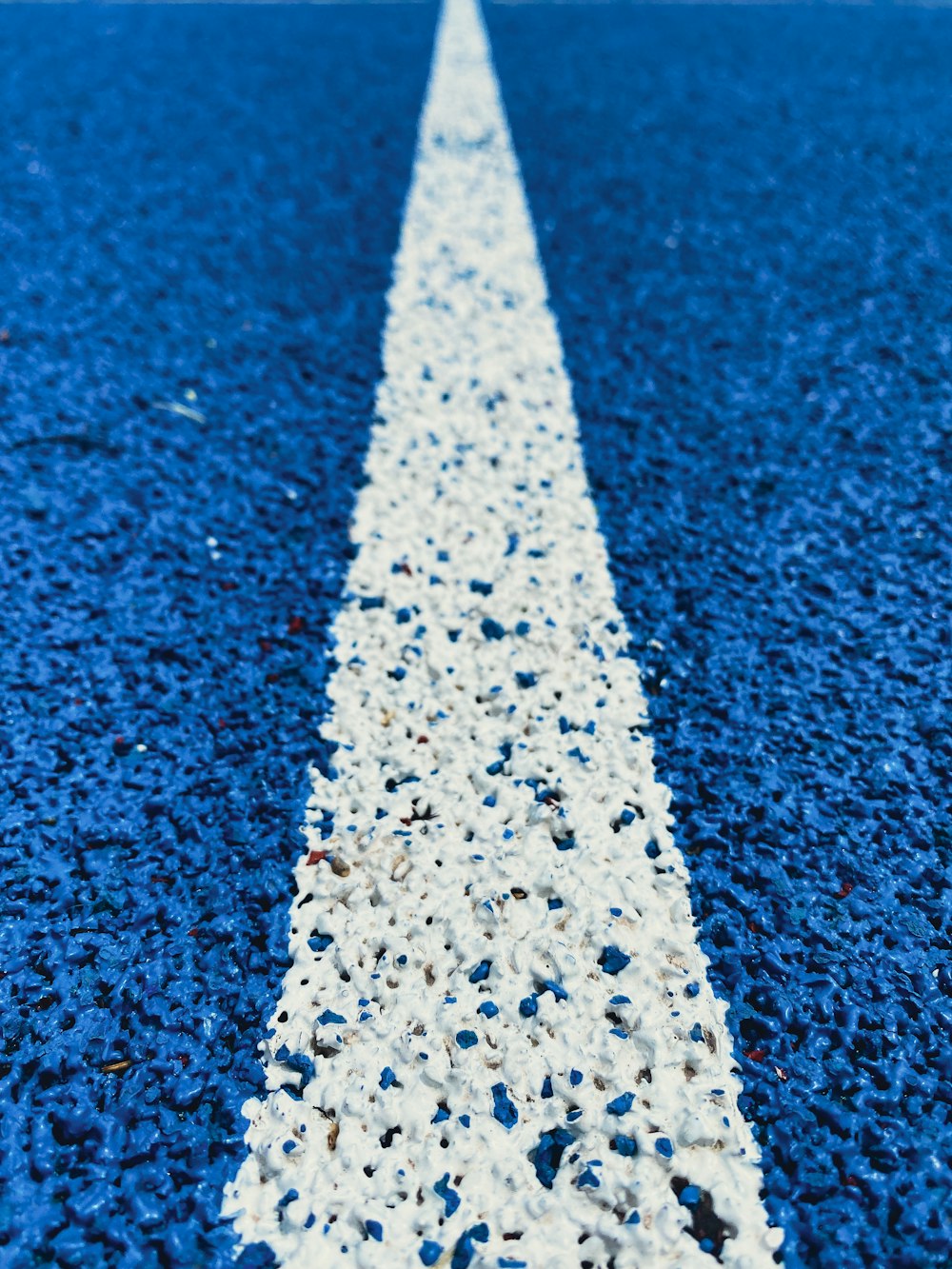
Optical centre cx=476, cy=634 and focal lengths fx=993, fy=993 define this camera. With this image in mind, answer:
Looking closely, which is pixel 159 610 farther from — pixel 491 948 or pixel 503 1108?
pixel 503 1108

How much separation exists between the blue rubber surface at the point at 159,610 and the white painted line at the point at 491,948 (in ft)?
0.19

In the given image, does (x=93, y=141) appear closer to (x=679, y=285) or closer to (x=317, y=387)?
(x=317, y=387)

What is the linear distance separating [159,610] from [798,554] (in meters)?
0.89

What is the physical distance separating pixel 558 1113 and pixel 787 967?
0.26 m

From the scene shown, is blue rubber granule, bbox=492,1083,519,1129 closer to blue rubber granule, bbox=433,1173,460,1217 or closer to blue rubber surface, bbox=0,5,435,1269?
blue rubber granule, bbox=433,1173,460,1217

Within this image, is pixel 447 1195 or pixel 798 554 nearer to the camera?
pixel 447 1195

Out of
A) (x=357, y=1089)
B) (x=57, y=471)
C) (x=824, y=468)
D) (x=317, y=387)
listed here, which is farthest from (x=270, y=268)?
(x=357, y=1089)

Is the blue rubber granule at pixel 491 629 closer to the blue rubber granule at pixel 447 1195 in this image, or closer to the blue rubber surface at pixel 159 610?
the blue rubber surface at pixel 159 610

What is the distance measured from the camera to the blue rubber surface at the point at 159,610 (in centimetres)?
85

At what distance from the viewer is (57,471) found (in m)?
1.55

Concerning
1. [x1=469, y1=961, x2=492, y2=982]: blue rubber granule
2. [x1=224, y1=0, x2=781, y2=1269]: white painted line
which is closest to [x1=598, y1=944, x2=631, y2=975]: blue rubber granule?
[x1=224, y1=0, x2=781, y2=1269]: white painted line

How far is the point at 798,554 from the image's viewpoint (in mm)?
1420

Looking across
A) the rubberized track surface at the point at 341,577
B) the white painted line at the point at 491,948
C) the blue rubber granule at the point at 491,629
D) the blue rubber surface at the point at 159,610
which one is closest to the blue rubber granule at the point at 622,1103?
the white painted line at the point at 491,948

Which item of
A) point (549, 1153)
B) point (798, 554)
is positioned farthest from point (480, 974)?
point (798, 554)
